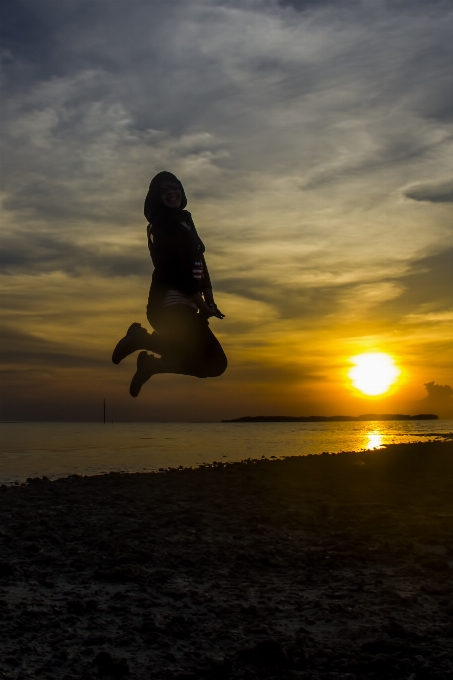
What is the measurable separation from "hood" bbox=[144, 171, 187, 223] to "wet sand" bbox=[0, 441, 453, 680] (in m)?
7.55

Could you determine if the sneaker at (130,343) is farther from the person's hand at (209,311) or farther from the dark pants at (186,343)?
the person's hand at (209,311)

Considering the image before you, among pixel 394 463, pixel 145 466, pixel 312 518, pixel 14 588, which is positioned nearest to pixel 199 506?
pixel 312 518

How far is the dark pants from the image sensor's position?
170 inches

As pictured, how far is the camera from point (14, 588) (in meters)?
13.6

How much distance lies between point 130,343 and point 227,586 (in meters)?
10.3

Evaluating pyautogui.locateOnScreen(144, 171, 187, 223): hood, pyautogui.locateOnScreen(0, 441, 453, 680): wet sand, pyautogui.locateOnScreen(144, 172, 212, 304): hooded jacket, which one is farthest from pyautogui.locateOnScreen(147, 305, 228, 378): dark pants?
pyautogui.locateOnScreen(0, 441, 453, 680): wet sand

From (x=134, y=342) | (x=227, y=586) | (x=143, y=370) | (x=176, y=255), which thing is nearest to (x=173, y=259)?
(x=176, y=255)

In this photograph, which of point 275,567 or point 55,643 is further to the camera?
point 275,567

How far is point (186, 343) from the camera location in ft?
14.4

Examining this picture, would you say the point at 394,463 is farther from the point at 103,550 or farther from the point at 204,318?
the point at 204,318

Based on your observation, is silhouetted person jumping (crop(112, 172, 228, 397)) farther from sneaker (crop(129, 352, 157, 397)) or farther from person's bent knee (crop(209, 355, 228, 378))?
sneaker (crop(129, 352, 157, 397))

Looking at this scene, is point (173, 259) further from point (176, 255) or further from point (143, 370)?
point (143, 370)

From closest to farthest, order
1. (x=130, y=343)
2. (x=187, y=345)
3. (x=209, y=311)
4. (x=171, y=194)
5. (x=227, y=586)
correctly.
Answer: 1. (x=209, y=311)
2. (x=187, y=345)
3. (x=171, y=194)
4. (x=130, y=343)
5. (x=227, y=586)

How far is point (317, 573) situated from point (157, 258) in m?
11.7
